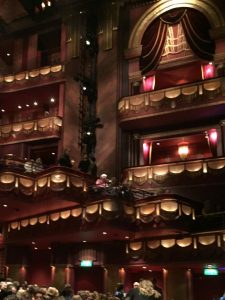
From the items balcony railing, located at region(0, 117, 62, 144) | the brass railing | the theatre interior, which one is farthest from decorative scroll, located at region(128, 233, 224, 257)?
the brass railing

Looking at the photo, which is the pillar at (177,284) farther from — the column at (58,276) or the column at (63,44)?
the column at (63,44)

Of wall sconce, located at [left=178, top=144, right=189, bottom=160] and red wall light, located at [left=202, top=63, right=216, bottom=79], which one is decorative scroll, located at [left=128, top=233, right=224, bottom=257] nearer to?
wall sconce, located at [left=178, top=144, right=189, bottom=160]

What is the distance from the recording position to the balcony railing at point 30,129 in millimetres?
24414

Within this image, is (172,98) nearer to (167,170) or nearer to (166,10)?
(167,170)

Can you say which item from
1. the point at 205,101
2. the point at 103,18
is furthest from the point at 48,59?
the point at 205,101

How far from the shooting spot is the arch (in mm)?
22378

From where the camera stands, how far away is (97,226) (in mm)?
17391

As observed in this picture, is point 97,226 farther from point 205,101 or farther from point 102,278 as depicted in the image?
point 205,101

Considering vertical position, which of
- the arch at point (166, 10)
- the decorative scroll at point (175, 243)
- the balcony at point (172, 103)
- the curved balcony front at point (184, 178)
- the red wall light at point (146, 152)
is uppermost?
the arch at point (166, 10)

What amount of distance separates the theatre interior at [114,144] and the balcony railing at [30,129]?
76 millimetres

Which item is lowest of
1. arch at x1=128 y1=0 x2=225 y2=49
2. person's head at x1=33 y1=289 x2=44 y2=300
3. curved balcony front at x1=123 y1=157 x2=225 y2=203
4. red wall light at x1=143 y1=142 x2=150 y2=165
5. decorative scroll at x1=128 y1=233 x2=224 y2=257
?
person's head at x1=33 y1=289 x2=44 y2=300

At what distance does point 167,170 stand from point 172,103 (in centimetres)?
313

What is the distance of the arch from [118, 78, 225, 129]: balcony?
3.40 m

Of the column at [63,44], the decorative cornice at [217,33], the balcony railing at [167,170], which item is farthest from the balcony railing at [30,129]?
the decorative cornice at [217,33]
